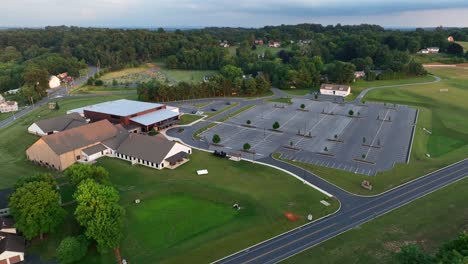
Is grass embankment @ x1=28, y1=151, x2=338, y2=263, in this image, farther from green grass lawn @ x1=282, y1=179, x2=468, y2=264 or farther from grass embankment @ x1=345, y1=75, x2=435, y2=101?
grass embankment @ x1=345, y1=75, x2=435, y2=101

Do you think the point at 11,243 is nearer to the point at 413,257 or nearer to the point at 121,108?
the point at 413,257

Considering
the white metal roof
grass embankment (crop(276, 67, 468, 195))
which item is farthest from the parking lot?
the white metal roof

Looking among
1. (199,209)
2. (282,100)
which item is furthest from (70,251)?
(282,100)

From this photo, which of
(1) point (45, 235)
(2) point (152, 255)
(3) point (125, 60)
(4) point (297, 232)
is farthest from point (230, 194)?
(3) point (125, 60)

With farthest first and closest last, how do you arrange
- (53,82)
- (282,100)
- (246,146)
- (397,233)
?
(53,82), (282,100), (246,146), (397,233)

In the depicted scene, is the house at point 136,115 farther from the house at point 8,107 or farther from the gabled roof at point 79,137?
the house at point 8,107

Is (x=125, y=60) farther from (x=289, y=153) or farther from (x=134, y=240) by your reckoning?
(x=134, y=240)
